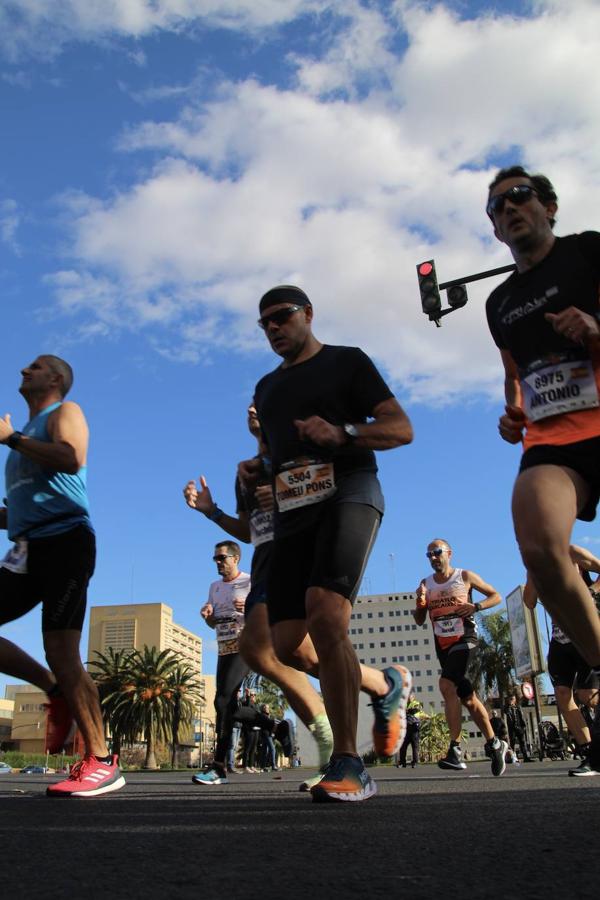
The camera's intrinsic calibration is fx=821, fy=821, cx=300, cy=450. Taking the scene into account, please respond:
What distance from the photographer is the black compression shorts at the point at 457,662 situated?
27.4ft

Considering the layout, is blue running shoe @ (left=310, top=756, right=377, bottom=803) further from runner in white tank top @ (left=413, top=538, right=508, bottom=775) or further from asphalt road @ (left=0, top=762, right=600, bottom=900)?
runner in white tank top @ (left=413, top=538, right=508, bottom=775)

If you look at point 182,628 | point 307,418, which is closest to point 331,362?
point 307,418

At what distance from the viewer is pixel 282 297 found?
425 centimetres

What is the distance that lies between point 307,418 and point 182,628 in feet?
560

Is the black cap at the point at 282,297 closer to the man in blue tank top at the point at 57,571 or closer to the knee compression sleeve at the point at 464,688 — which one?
the man in blue tank top at the point at 57,571

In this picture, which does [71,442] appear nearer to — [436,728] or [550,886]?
[550,886]

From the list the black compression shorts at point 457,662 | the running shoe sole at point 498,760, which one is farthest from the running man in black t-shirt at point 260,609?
the black compression shorts at point 457,662

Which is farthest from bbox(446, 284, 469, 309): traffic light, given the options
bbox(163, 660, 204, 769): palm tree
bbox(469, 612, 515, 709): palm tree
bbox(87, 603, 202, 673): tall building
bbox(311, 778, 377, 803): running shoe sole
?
bbox(87, 603, 202, 673): tall building

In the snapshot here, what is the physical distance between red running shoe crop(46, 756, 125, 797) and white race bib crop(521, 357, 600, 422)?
3128 mm

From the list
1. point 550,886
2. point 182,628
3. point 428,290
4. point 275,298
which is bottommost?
point 550,886

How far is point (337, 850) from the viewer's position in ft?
6.35

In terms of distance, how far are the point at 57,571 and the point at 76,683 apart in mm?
643

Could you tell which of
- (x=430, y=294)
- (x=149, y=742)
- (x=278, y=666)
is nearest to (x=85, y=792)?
(x=278, y=666)

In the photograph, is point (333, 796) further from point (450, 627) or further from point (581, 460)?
point (450, 627)
